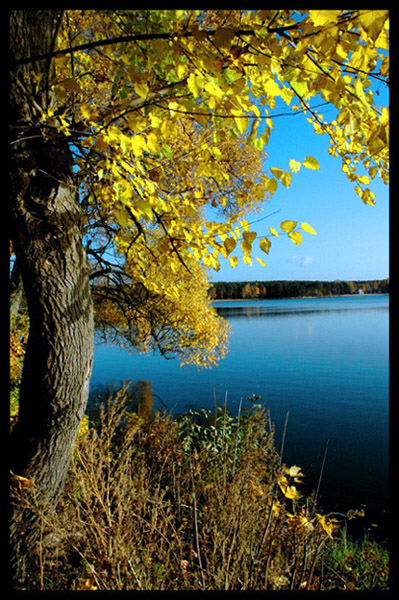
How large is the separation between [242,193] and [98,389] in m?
15.0

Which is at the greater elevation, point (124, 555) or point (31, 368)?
point (31, 368)

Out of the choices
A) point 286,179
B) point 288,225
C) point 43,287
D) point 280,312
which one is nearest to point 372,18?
point 286,179

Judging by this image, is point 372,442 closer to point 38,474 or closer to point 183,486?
point 183,486

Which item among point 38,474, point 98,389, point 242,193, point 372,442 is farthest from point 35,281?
point 98,389

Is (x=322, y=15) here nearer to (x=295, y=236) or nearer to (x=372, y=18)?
(x=372, y=18)

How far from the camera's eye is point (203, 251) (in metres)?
2.62

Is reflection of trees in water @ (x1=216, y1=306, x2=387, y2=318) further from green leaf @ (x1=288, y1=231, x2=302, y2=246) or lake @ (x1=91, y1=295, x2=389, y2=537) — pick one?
green leaf @ (x1=288, y1=231, x2=302, y2=246)

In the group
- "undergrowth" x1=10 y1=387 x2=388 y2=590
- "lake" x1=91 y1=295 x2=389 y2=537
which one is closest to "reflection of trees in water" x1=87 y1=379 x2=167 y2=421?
"lake" x1=91 y1=295 x2=389 y2=537

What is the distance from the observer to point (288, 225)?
1.69m

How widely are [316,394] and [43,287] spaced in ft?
47.5

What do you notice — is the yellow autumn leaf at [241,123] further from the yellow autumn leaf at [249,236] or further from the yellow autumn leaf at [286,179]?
the yellow autumn leaf at [249,236]

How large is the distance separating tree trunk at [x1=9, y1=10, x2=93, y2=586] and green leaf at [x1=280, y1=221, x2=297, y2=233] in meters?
1.80

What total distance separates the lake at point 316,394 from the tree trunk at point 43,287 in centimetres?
138

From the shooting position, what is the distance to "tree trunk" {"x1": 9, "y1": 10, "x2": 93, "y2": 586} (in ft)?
8.46
